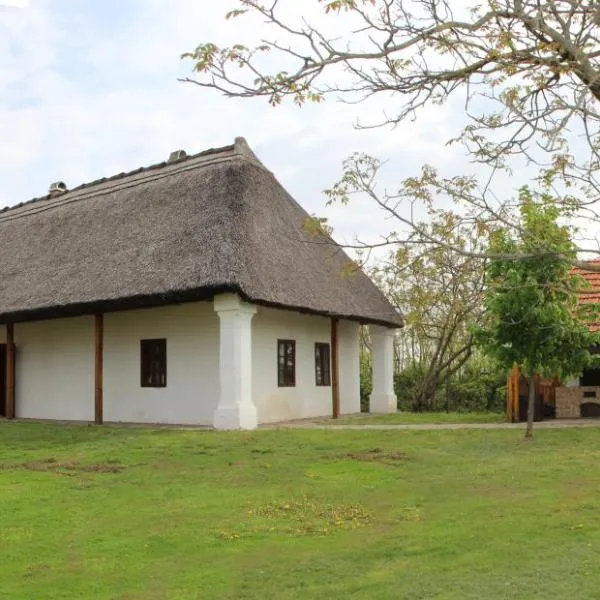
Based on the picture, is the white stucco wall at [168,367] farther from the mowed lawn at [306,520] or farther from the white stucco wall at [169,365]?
the mowed lawn at [306,520]

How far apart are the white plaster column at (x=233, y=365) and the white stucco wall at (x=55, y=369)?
470cm

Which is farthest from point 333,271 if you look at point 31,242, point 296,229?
point 31,242

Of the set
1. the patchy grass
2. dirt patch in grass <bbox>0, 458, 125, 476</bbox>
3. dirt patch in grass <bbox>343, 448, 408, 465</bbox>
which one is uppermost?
the patchy grass

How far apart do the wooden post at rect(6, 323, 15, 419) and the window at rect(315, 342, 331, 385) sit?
7.03 meters

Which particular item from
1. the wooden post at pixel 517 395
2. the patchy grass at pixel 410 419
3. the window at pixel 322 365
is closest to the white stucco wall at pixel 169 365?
the patchy grass at pixel 410 419

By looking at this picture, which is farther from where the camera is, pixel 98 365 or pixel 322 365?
pixel 322 365

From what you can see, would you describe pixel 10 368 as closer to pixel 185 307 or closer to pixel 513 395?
pixel 185 307

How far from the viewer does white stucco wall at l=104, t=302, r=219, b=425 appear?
16141 mm

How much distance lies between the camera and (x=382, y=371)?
67.0 ft

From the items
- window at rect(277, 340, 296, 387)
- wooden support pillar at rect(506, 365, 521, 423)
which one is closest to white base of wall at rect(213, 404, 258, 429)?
window at rect(277, 340, 296, 387)

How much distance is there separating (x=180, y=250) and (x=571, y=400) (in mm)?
8440

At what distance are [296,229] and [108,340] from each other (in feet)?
16.0

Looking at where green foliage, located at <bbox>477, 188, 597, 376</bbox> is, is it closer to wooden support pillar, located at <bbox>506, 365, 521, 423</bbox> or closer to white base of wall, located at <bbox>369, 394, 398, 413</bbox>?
wooden support pillar, located at <bbox>506, 365, 521, 423</bbox>

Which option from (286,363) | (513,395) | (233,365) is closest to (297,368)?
(286,363)
